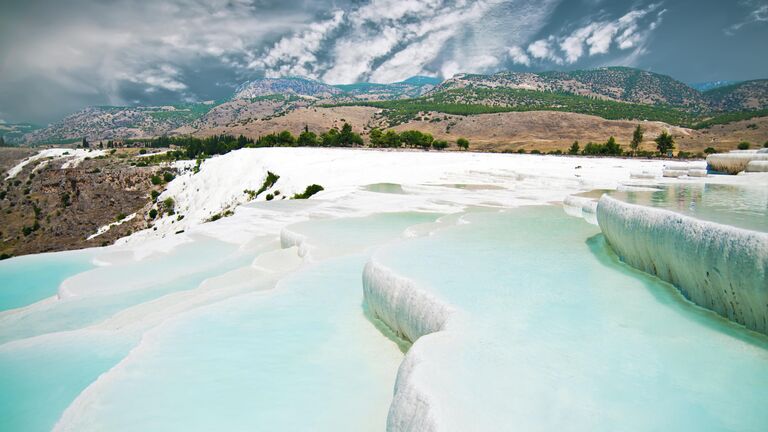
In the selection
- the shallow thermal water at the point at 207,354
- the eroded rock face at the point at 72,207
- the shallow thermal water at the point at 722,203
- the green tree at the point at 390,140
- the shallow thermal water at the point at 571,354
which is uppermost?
the green tree at the point at 390,140

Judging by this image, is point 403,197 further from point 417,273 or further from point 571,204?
point 417,273

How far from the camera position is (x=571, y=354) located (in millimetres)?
5344

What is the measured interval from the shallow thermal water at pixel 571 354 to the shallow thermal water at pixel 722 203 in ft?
5.01

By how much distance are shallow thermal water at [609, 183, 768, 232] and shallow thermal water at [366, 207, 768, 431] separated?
1527 mm

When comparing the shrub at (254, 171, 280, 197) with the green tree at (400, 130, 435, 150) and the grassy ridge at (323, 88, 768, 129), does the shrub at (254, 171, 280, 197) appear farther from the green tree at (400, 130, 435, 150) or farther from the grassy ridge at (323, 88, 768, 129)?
the grassy ridge at (323, 88, 768, 129)

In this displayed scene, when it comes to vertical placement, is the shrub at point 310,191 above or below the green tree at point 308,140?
below

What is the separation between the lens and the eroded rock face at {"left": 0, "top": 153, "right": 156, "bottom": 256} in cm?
5144

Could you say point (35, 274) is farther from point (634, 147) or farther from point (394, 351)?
point (634, 147)

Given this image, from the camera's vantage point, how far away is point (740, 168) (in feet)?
67.7

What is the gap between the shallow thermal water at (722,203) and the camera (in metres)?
7.12

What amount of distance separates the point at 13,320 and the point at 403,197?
16.8 meters

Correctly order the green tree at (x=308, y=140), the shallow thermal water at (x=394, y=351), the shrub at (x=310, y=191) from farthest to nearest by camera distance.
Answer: the green tree at (x=308, y=140) < the shrub at (x=310, y=191) < the shallow thermal water at (x=394, y=351)

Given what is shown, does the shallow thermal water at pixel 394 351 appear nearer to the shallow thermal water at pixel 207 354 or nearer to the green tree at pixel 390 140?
the shallow thermal water at pixel 207 354

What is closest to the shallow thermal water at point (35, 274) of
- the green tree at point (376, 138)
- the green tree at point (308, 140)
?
the green tree at point (308, 140)
